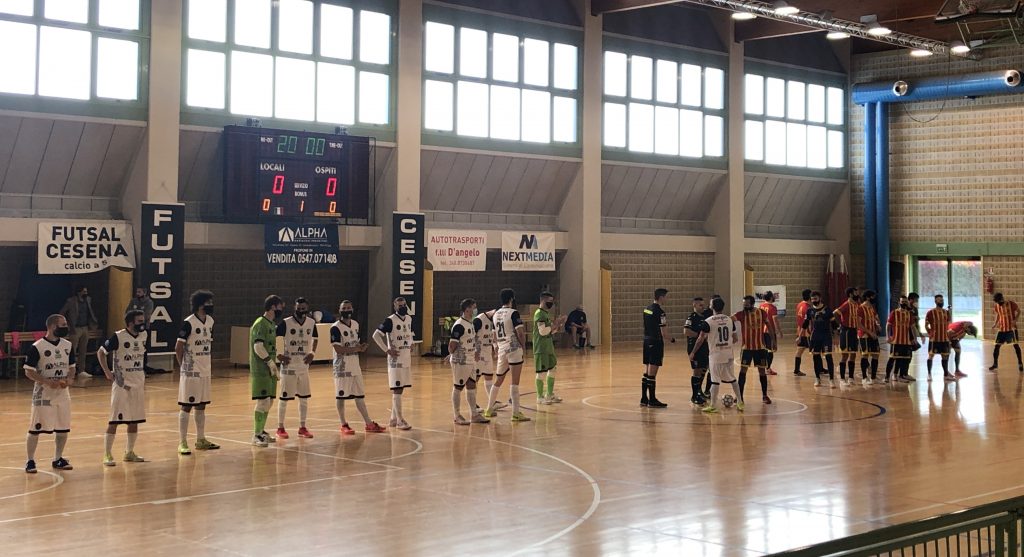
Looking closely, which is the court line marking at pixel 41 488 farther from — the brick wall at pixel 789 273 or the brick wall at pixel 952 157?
the brick wall at pixel 952 157

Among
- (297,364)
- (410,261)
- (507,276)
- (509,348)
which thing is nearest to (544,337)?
(509,348)

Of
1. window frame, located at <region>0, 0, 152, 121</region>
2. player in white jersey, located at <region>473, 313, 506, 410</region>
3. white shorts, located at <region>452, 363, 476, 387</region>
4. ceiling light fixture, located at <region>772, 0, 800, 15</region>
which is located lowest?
white shorts, located at <region>452, 363, 476, 387</region>

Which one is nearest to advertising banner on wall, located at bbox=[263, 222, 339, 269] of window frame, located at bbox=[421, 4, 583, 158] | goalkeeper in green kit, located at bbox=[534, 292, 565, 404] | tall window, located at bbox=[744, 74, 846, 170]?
window frame, located at bbox=[421, 4, 583, 158]

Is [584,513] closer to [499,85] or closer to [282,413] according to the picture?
[282,413]

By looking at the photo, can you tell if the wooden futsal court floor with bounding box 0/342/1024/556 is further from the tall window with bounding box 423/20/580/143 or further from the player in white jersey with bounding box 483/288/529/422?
the tall window with bounding box 423/20/580/143

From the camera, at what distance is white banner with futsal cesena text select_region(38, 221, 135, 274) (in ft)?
81.3

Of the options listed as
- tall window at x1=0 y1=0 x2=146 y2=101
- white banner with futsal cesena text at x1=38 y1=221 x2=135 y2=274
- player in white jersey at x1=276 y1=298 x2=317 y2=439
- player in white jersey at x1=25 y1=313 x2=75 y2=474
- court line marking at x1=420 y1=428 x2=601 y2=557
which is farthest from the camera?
white banner with futsal cesena text at x1=38 y1=221 x2=135 y2=274

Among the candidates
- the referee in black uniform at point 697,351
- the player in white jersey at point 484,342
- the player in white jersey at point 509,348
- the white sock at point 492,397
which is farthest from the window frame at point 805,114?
the player in white jersey at point 484,342

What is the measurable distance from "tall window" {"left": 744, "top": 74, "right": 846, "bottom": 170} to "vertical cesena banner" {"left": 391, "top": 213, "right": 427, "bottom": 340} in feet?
49.7

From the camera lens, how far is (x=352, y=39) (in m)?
29.6

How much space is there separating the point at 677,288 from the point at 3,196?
74.1 ft

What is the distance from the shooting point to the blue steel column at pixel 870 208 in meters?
42.2

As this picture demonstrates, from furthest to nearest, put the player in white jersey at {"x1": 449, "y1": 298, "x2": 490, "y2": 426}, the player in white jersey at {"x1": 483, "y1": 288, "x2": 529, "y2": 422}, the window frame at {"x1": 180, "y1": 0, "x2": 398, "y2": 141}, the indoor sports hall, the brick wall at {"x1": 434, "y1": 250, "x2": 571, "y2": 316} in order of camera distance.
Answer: the brick wall at {"x1": 434, "y1": 250, "x2": 571, "y2": 316}, the window frame at {"x1": 180, "y1": 0, "x2": 398, "y2": 141}, the player in white jersey at {"x1": 483, "y1": 288, "x2": 529, "y2": 422}, the player in white jersey at {"x1": 449, "y1": 298, "x2": 490, "y2": 426}, the indoor sports hall

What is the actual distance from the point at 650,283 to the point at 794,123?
920 centimetres
